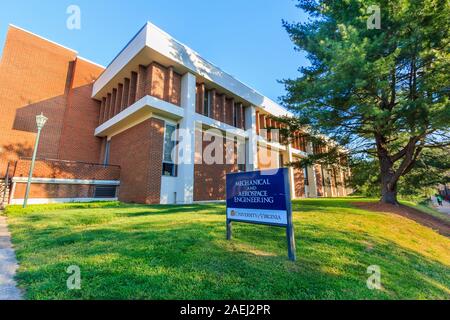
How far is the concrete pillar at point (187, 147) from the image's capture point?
37.8 ft

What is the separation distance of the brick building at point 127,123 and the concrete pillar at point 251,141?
83 millimetres

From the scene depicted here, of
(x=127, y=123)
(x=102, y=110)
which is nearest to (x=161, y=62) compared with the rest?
(x=127, y=123)

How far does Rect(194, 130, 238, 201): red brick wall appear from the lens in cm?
1260

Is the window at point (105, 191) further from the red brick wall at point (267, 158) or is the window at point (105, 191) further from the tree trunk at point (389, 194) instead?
the tree trunk at point (389, 194)

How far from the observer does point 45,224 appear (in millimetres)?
5715

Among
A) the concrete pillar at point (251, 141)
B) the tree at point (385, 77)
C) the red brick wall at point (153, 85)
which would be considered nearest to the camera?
the tree at point (385, 77)

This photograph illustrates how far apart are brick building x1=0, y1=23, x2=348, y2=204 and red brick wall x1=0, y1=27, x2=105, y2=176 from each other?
0.06 meters

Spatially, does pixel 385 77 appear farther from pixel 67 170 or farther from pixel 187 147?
→ pixel 67 170

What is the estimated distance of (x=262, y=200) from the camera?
371 centimetres

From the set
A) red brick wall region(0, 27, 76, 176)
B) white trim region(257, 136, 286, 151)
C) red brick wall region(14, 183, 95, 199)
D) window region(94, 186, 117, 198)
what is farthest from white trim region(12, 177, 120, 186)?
white trim region(257, 136, 286, 151)

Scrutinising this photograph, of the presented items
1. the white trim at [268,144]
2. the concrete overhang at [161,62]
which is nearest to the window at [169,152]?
the concrete overhang at [161,62]
